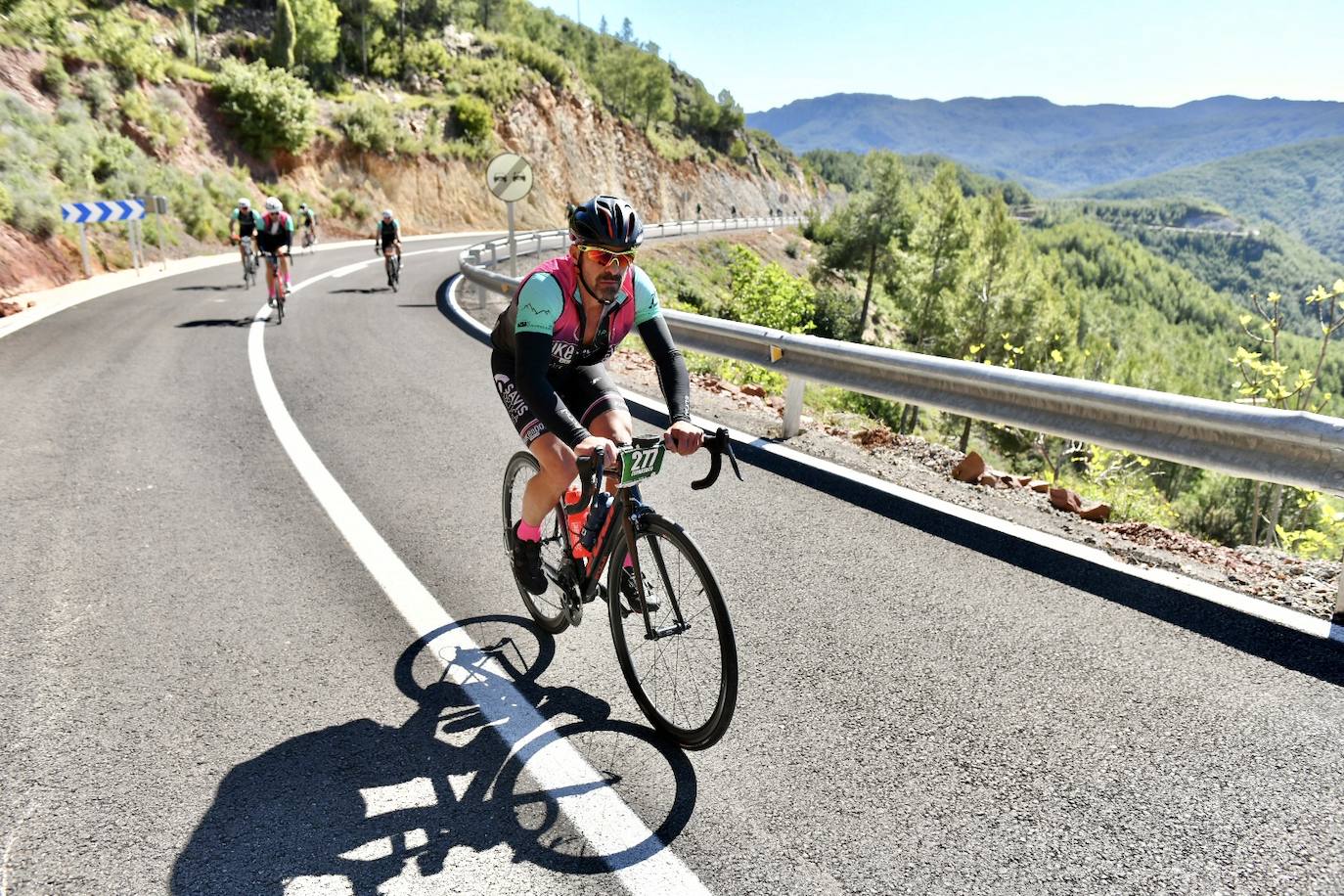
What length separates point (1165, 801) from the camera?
2.81m

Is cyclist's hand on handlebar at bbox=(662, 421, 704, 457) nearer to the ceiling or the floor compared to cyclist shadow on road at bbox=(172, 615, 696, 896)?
nearer to the ceiling

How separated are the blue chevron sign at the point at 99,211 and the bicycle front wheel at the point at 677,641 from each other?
67.3 ft

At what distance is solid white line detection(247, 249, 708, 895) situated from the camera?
2.54 m

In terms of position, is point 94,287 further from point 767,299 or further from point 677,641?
point 767,299

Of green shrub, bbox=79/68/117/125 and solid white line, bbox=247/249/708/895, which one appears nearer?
solid white line, bbox=247/249/708/895

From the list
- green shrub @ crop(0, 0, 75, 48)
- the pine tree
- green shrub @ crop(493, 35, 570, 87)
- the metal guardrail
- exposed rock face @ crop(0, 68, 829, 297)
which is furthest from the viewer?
green shrub @ crop(493, 35, 570, 87)

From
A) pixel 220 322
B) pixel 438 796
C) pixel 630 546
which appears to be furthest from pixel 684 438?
pixel 220 322

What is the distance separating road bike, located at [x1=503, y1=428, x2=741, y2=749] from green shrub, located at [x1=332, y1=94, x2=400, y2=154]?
155ft

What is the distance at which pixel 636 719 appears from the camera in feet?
11.1

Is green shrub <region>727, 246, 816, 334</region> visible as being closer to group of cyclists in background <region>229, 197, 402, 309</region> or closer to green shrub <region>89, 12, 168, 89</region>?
group of cyclists in background <region>229, 197, 402, 309</region>

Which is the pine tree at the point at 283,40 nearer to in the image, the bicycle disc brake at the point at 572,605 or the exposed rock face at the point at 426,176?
the exposed rock face at the point at 426,176

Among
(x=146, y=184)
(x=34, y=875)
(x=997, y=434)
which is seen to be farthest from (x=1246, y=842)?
(x=997, y=434)

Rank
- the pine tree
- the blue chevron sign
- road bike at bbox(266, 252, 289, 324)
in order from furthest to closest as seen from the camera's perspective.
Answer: the pine tree → the blue chevron sign → road bike at bbox(266, 252, 289, 324)

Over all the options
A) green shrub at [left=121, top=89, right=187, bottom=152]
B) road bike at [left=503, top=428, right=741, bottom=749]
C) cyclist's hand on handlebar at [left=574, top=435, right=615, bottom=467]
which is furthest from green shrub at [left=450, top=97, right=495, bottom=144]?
cyclist's hand on handlebar at [left=574, top=435, right=615, bottom=467]
